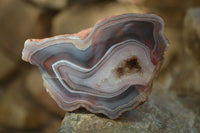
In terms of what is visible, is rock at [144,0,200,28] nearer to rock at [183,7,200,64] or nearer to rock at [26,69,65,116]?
rock at [183,7,200,64]

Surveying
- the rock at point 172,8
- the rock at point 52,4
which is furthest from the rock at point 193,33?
the rock at point 52,4

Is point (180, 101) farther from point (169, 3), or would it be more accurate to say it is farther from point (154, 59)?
point (169, 3)

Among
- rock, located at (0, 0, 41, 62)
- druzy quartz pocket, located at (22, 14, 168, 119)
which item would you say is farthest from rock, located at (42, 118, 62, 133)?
druzy quartz pocket, located at (22, 14, 168, 119)

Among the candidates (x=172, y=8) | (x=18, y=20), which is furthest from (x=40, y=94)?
(x=172, y=8)

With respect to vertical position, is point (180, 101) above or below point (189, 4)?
below

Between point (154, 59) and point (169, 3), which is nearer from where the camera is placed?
point (154, 59)

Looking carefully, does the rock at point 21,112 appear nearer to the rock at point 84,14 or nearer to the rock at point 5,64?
the rock at point 5,64

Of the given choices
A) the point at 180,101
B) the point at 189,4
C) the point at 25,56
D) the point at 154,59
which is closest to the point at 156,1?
the point at 189,4
